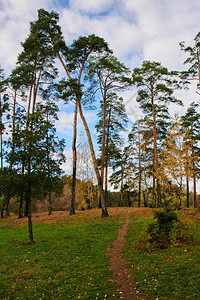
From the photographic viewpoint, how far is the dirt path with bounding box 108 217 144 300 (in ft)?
15.1

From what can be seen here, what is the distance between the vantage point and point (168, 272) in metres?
5.17

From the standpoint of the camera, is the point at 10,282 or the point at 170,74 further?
the point at 170,74

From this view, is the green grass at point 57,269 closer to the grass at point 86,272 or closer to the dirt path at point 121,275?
the grass at point 86,272

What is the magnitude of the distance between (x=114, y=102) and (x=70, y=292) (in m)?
22.8

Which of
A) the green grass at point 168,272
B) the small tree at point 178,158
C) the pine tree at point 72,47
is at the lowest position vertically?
the green grass at point 168,272

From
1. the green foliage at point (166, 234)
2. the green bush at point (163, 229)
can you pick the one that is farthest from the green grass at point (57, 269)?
the green bush at point (163, 229)

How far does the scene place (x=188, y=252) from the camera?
648 centimetres

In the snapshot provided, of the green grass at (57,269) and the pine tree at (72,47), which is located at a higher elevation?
the pine tree at (72,47)

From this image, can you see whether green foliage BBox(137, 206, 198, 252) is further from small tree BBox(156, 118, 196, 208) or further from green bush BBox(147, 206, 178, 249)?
small tree BBox(156, 118, 196, 208)

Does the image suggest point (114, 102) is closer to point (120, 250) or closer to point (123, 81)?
point (123, 81)

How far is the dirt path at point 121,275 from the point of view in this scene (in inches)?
181

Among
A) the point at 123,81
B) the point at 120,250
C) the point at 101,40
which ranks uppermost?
the point at 101,40

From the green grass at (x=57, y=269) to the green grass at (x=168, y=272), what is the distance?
0.88 meters

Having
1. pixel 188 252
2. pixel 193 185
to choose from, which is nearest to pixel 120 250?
pixel 188 252
